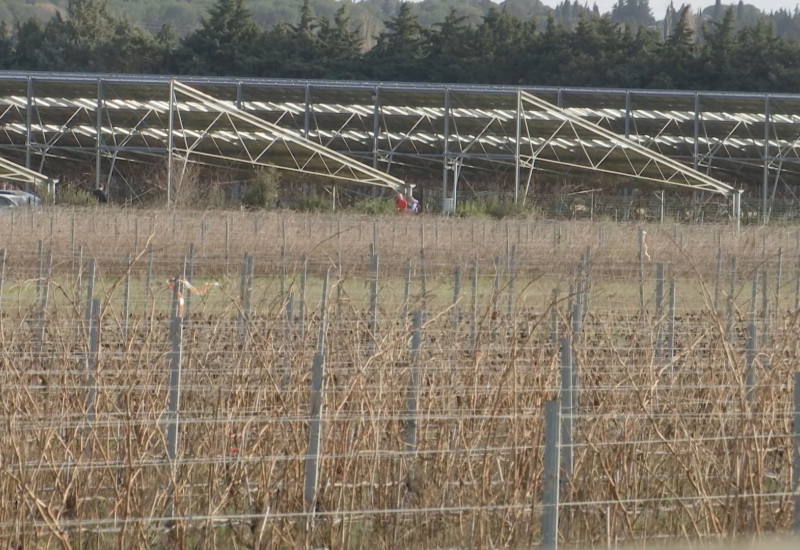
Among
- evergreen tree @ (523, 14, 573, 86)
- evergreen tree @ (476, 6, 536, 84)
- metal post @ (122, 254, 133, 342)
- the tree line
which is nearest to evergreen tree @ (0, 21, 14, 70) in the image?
the tree line

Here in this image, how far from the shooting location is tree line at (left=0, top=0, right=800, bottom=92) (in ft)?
167

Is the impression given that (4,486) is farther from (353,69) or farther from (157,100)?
(353,69)

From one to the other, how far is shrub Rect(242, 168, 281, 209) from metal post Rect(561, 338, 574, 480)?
75.6ft

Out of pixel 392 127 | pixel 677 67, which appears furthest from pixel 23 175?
pixel 677 67

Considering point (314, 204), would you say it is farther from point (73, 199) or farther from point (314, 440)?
point (314, 440)

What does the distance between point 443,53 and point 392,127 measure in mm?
19385

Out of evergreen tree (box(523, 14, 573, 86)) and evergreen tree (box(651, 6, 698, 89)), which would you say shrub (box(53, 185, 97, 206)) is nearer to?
evergreen tree (box(651, 6, 698, 89))

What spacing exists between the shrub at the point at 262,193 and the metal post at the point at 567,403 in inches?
907

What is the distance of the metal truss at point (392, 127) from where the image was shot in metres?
29.8

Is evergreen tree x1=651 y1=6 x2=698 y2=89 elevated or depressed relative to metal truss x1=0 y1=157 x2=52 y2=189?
elevated

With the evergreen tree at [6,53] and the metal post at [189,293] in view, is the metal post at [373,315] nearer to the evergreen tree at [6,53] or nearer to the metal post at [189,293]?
the metal post at [189,293]

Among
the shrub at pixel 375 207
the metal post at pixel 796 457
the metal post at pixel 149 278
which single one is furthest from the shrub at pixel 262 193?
the metal post at pixel 796 457

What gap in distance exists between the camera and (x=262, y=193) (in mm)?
28797

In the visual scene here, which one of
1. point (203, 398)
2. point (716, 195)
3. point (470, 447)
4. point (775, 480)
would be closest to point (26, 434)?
point (203, 398)
